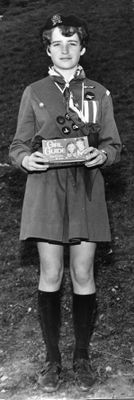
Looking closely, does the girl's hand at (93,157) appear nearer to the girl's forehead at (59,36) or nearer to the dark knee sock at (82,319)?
the girl's forehead at (59,36)

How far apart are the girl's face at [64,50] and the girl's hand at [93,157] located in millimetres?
463

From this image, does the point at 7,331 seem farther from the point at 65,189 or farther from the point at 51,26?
the point at 51,26

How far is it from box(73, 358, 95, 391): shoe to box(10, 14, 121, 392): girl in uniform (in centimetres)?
51

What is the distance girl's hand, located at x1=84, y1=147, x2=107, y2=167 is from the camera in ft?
10.9

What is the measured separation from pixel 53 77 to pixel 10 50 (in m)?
11.4

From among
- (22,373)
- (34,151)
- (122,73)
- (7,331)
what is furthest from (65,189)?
(122,73)

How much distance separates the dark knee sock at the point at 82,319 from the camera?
3746 millimetres

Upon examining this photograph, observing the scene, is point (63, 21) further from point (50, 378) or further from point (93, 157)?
point (50, 378)

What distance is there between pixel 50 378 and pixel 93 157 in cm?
120

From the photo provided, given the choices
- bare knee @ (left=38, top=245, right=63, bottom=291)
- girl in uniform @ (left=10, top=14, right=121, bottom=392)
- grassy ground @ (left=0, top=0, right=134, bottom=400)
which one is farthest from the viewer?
grassy ground @ (left=0, top=0, right=134, bottom=400)

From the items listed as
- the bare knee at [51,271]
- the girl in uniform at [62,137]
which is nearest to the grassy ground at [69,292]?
the girl in uniform at [62,137]

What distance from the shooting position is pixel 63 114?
11.4 feet

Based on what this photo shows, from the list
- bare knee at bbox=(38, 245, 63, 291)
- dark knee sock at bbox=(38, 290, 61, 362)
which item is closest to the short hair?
bare knee at bbox=(38, 245, 63, 291)

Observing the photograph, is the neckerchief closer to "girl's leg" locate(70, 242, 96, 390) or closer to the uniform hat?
the uniform hat
